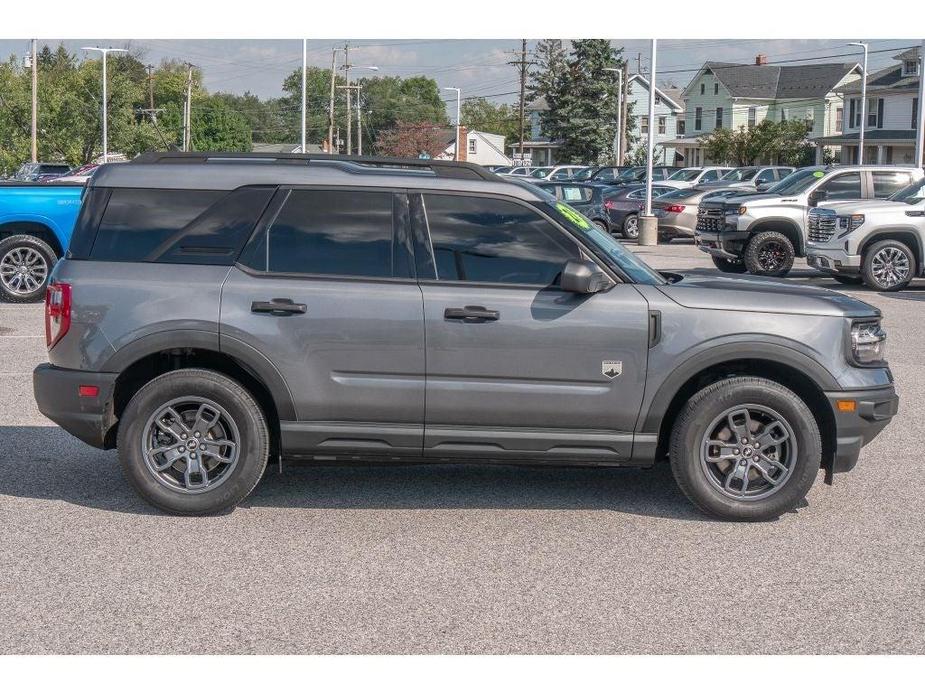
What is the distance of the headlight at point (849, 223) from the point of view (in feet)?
63.6

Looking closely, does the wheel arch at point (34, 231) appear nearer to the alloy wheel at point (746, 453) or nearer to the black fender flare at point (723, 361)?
the black fender flare at point (723, 361)

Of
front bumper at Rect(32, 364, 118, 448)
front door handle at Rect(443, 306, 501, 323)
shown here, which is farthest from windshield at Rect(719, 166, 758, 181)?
front bumper at Rect(32, 364, 118, 448)

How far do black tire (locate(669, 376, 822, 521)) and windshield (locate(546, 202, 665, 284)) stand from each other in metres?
0.73

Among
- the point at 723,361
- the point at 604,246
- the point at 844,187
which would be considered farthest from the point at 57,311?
the point at 844,187

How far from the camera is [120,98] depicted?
249 feet

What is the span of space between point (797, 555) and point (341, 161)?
126 inches

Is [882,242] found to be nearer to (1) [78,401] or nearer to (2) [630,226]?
(2) [630,226]

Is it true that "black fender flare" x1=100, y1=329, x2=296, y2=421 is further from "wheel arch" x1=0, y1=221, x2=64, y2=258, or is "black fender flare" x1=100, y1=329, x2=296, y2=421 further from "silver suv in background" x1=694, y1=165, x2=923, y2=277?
"silver suv in background" x1=694, y1=165, x2=923, y2=277

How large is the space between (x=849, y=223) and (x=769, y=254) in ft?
8.03

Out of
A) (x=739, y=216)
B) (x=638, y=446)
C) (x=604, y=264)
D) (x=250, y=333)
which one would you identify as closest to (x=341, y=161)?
(x=250, y=333)

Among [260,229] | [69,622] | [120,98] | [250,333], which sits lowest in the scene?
[69,622]

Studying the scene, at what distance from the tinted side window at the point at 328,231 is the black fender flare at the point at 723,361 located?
5.29 ft

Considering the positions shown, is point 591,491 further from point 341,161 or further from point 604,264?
point 341,161

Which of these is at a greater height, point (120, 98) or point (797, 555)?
point (120, 98)
